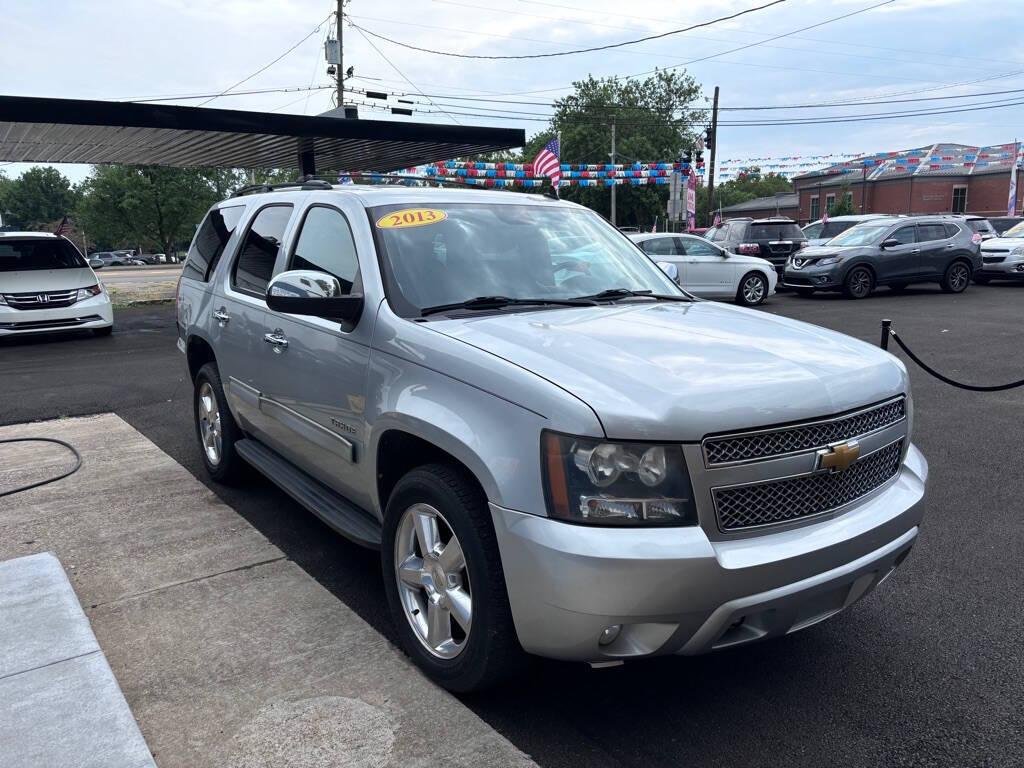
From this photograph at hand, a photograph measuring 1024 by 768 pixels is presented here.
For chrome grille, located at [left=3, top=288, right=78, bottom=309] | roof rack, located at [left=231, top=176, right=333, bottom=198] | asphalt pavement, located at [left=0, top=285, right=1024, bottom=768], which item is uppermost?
roof rack, located at [left=231, top=176, right=333, bottom=198]

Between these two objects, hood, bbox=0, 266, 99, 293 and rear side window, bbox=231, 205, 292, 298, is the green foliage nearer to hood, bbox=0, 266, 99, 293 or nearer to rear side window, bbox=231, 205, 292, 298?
hood, bbox=0, 266, 99, 293

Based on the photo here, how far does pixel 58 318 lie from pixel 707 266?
12.2 m

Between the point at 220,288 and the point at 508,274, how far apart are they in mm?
2223

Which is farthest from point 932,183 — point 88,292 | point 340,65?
point 88,292

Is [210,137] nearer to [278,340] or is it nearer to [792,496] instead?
[278,340]

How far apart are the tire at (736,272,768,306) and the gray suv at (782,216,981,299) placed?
1577 mm

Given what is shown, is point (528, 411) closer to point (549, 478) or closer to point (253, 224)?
point (549, 478)

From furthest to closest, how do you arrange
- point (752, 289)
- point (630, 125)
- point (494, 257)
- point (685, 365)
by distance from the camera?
1. point (630, 125)
2. point (752, 289)
3. point (494, 257)
4. point (685, 365)

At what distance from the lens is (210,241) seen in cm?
543

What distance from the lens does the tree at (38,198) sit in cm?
9912

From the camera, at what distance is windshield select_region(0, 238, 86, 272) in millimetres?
12633

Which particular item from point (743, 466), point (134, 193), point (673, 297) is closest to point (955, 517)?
point (673, 297)

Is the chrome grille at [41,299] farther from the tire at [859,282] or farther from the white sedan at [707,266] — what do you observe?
the tire at [859,282]

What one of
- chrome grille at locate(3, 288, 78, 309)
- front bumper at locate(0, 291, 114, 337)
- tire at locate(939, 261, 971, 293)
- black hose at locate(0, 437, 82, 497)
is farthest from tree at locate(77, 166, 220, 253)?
black hose at locate(0, 437, 82, 497)
